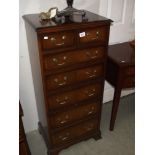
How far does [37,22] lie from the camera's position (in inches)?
53.2

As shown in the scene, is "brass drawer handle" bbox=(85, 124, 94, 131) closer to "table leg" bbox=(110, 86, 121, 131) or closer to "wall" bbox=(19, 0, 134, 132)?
"table leg" bbox=(110, 86, 121, 131)

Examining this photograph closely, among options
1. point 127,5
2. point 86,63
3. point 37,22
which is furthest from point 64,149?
point 127,5

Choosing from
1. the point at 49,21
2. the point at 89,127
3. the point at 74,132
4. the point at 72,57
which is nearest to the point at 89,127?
the point at 89,127

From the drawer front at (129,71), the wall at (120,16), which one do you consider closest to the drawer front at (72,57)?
the drawer front at (129,71)

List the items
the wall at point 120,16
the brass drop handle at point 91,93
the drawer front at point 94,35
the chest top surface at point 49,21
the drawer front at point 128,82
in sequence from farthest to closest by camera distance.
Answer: the wall at point 120,16 → the drawer front at point 128,82 → the brass drop handle at point 91,93 → the drawer front at point 94,35 → the chest top surface at point 49,21

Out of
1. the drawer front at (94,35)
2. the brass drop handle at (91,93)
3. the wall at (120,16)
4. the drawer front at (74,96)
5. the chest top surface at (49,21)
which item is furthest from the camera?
the wall at (120,16)

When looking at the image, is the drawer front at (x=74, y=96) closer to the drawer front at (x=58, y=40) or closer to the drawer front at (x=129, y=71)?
the drawer front at (x=129, y=71)

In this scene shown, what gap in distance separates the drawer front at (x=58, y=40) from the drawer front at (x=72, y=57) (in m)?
0.07

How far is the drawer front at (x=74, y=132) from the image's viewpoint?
5.77ft

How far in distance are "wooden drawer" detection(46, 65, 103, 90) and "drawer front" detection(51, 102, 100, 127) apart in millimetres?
272

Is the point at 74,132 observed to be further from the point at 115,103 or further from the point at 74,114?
the point at 115,103
